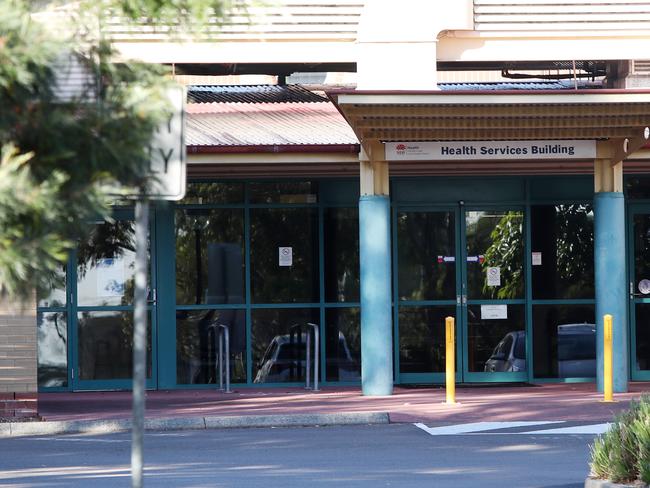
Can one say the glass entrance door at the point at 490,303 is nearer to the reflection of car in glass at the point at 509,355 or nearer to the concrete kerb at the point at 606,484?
the reflection of car in glass at the point at 509,355

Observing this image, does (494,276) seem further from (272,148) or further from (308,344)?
(272,148)

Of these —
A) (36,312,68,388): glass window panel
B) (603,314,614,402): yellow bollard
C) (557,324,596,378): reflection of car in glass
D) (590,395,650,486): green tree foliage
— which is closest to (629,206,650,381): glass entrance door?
(557,324,596,378): reflection of car in glass

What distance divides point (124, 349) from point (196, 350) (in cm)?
104

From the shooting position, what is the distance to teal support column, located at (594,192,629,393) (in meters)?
16.4

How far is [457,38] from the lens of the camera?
17891 mm

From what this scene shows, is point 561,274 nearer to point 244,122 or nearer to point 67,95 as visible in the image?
point 244,122

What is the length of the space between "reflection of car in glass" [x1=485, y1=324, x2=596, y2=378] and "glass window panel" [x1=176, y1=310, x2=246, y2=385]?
3671 mm

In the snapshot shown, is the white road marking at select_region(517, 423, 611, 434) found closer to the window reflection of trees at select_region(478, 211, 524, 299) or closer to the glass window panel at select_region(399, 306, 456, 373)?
the glass window panel at select_region(399, 306, 456, 373)

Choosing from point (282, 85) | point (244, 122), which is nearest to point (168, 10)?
point (244, 122)

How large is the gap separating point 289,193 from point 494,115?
4.07 meters

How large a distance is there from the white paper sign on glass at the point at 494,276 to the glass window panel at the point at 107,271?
524cm

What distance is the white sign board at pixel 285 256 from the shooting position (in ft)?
59.7

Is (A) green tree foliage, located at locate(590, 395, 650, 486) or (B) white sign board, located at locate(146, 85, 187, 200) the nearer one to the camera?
(B) white sign board, located at locate(146, 85, 187, 200)

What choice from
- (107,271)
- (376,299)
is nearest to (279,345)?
(376,299)
